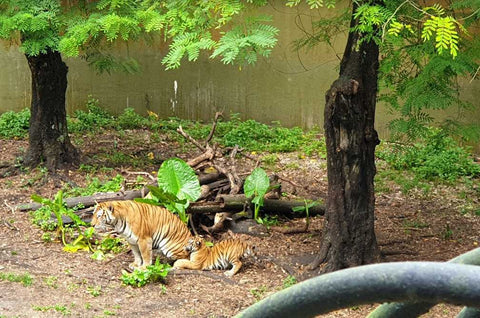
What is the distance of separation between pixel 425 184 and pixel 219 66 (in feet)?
15.8

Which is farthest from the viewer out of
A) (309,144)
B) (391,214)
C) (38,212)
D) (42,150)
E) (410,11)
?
(309,144)

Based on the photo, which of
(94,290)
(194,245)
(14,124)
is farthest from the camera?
(14,124)

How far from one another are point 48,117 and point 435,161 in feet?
16.4

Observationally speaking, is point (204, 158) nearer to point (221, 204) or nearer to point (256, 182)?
point (221, 204)

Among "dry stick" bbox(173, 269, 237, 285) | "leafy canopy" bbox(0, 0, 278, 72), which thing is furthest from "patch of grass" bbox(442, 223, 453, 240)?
"leafy canopy" bbox(0, 0, 278, 72)

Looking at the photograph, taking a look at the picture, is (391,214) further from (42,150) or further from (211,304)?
(42,150)

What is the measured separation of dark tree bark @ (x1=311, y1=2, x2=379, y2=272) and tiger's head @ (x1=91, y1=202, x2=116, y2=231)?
1773 mm

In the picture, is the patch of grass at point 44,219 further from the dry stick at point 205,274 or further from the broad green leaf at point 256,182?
the broad green leaf at point 256,182

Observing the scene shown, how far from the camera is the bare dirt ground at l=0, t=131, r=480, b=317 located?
5.22 meters

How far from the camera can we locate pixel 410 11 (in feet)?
17.4

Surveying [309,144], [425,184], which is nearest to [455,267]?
[425,184]

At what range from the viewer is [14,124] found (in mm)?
11102

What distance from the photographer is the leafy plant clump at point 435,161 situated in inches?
364

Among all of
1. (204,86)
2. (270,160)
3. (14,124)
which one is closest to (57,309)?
(270,160)
